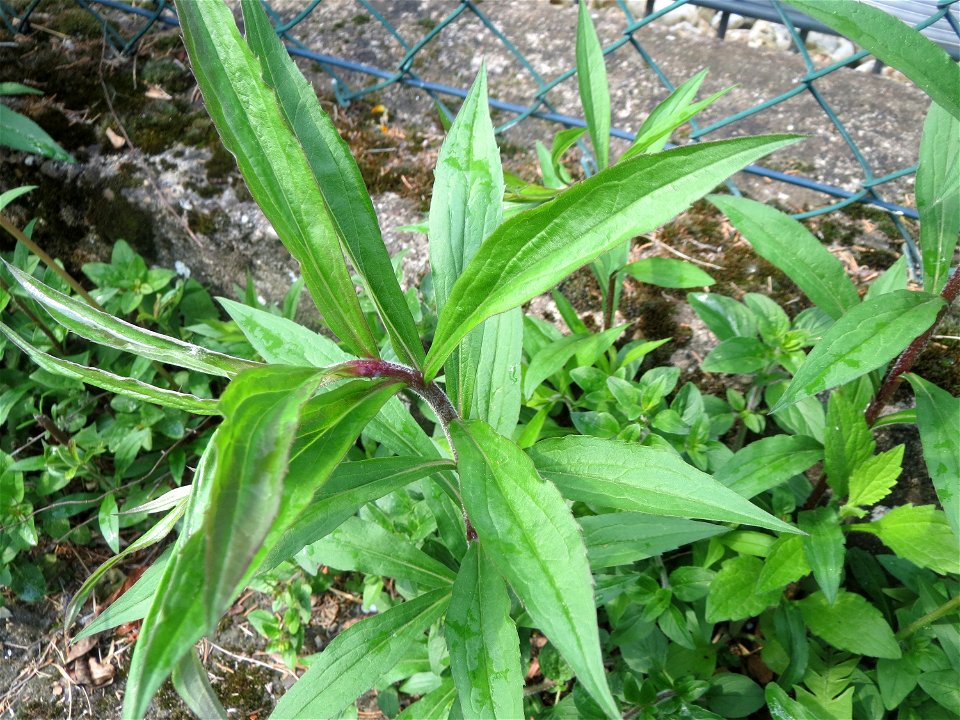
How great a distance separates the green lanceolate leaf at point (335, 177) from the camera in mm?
922

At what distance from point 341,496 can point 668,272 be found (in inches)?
46.8

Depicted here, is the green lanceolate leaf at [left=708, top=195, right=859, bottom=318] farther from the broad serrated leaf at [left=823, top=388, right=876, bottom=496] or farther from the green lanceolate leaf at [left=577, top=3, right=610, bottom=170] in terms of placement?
the green lanceolate leaf at [left=577, top=3, right=610, bottom=170]

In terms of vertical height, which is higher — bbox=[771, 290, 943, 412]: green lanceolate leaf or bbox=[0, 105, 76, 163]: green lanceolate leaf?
bbox=[0, 105, 76, 163]: green lanceolate leaf

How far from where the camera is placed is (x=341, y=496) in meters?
1.04

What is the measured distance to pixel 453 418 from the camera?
107 centimetres

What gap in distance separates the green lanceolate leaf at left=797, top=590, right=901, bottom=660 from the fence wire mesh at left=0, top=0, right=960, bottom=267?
104cm

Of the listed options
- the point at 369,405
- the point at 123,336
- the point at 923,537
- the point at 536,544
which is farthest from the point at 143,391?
the point at 923,537

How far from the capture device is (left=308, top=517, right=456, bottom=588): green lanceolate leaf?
1.47m

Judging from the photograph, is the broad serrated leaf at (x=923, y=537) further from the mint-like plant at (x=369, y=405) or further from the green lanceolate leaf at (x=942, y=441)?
the mint-like plant at (x=369, y=405)

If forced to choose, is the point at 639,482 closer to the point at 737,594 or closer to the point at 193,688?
the point at 193,688

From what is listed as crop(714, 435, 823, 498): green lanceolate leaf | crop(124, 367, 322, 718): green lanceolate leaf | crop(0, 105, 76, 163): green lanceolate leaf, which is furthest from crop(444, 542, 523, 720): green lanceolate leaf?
crop(0, 105, 76, 163): green lanceolate leaf

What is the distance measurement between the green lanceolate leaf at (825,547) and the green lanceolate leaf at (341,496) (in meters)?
0.88

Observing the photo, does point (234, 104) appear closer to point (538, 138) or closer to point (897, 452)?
point (897, 452)

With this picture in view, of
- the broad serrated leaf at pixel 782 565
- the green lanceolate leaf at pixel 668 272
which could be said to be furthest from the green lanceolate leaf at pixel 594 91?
the broad serrated leaf at pixel 782 565
